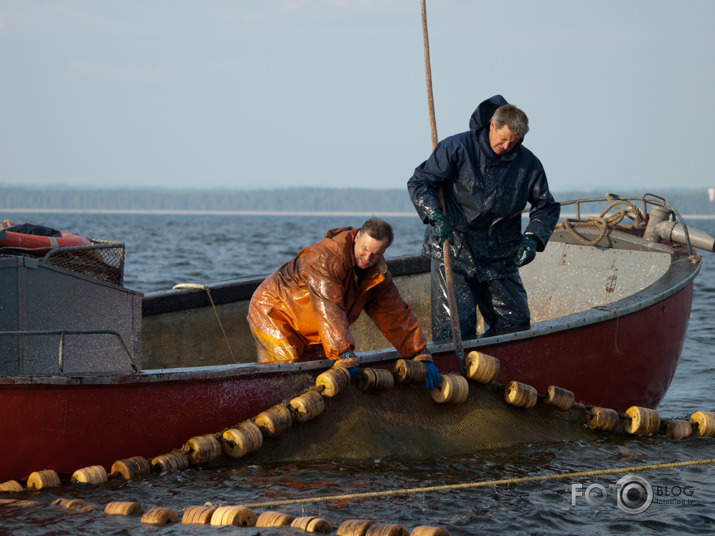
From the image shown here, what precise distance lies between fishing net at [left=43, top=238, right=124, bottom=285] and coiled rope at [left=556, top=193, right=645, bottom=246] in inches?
204

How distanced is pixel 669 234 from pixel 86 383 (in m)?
6.46

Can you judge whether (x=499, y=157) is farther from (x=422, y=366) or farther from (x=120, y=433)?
(x=120, y=433)

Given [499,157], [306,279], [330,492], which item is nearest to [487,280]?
[499,157]

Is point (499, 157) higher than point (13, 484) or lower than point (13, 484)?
higher

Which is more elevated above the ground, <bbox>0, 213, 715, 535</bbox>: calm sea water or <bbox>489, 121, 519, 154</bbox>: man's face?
<bbox>489, 121, 519, 154</bbox>: man's face

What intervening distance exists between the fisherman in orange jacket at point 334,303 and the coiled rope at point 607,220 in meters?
3.82

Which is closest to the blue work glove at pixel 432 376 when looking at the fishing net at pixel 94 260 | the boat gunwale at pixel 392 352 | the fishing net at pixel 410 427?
the fishing net at pixel 410 427

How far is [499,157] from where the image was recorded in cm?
659

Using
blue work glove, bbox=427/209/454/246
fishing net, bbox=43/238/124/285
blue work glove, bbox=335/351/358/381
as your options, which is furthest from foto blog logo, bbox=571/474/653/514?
fishing net, bbox=43/238/124/285

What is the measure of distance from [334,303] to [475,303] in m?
1.59

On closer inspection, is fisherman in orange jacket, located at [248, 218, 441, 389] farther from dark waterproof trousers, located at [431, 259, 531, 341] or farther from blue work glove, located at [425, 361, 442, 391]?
dark waterproof trousers, located at [431, 259, 531, 341]

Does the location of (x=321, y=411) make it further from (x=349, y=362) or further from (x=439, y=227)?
(x=439, y=227)

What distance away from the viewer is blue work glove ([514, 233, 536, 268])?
260 inches

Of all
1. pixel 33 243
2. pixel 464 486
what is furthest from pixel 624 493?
pixel 33 243
